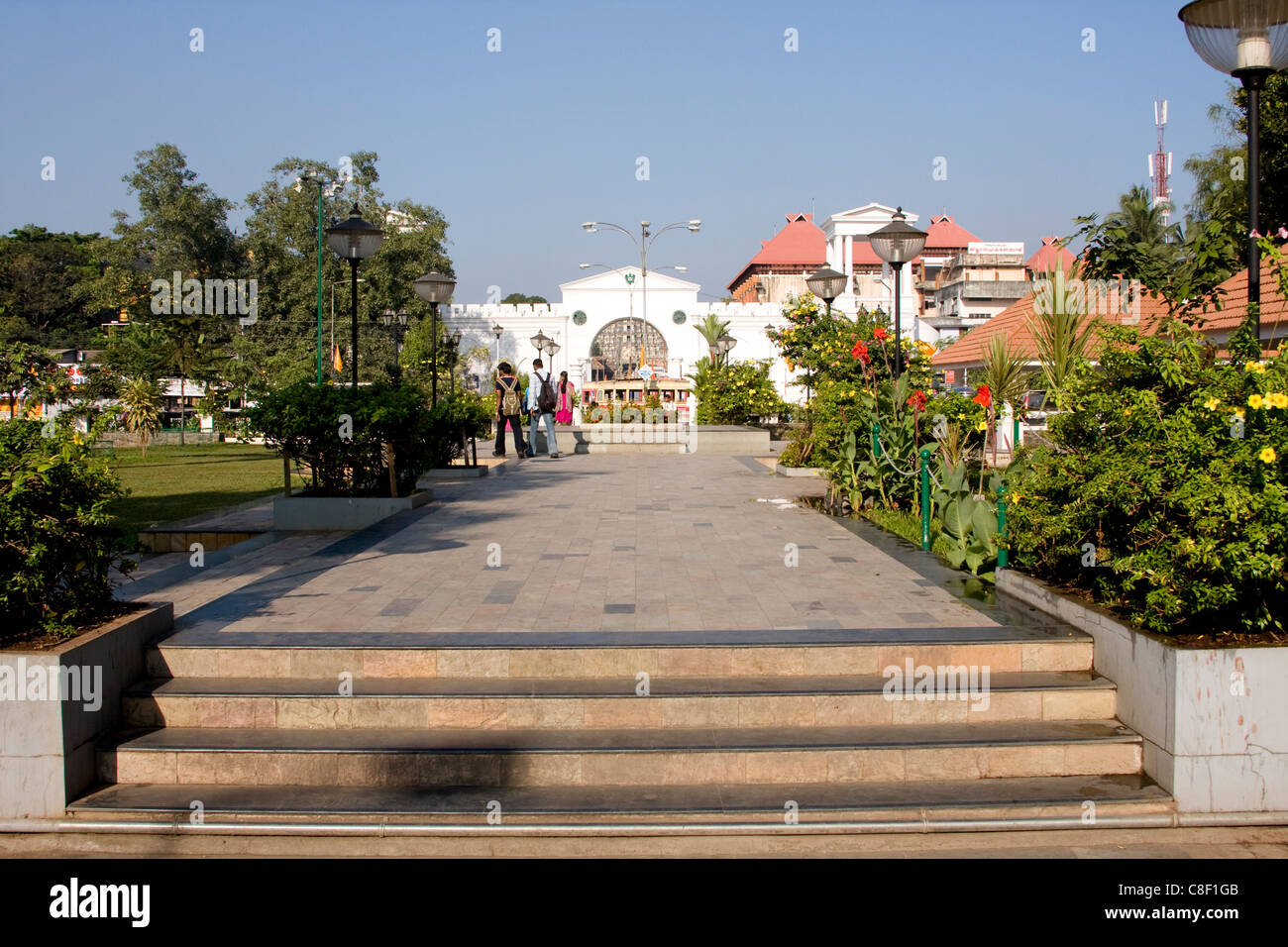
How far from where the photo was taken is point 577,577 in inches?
300

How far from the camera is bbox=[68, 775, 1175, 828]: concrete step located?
436 centimetres

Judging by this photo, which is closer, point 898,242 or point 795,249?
point 898,242

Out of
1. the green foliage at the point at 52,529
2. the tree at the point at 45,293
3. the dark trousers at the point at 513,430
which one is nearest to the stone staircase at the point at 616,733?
the green foliage at the point at 52,529

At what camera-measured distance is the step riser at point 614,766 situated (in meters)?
4.69

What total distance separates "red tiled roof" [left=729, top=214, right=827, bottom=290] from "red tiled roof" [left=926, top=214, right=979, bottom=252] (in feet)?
50.2

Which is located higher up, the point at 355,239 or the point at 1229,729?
the point at 355,239

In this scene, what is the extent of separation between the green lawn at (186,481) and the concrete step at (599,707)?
3.63ft

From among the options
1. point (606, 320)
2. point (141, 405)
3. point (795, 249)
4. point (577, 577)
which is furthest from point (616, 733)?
point (795, 249)

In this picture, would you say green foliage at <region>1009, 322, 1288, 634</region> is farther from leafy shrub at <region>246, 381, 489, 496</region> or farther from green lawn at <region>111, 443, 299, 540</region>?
leafy shrub at <region>246, 381, 489, 496</region>

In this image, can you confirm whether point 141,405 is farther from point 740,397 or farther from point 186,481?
point 740,397

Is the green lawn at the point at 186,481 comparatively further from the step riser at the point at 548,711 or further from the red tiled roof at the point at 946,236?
the red tiled roof at the point at 946,236

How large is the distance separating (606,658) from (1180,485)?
2.94 metres

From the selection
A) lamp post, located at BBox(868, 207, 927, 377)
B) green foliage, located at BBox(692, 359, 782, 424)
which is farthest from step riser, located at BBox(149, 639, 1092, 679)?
green foliage, located at BBox(692, 359, 782, 424)
